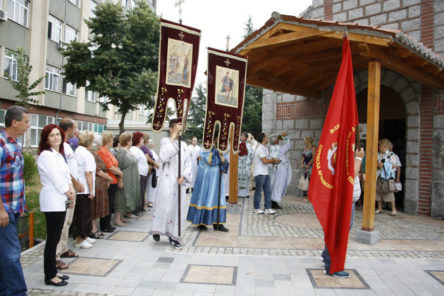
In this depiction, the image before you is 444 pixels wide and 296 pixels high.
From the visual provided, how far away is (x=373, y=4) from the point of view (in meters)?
9.20

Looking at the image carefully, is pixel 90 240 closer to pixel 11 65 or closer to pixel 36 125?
pixel 11 65

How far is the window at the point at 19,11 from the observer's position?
17875 mm

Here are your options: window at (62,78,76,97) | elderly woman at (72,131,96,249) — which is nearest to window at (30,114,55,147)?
window at (62,78,76,97)

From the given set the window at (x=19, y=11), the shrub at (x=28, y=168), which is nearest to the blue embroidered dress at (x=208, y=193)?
the shrub at (x=28, y=168)

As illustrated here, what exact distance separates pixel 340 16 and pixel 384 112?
3.03 meters

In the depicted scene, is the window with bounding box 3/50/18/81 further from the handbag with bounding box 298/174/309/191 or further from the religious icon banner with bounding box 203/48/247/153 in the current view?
the handbag with bounding box 298/174/309/191

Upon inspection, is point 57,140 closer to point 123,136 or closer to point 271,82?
point 123,136

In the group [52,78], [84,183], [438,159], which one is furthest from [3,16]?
[438,159]

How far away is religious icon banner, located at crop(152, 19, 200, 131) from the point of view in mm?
5105

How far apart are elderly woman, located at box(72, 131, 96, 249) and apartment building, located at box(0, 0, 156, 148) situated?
13.4 meters

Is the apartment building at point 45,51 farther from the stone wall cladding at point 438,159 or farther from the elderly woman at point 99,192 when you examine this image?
the stone wall cladding at point 438,159

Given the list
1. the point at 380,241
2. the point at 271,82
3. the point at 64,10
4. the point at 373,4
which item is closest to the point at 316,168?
the point at 380,241

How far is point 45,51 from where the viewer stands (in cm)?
2086

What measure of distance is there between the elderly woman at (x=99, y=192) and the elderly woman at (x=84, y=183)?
0.42m
